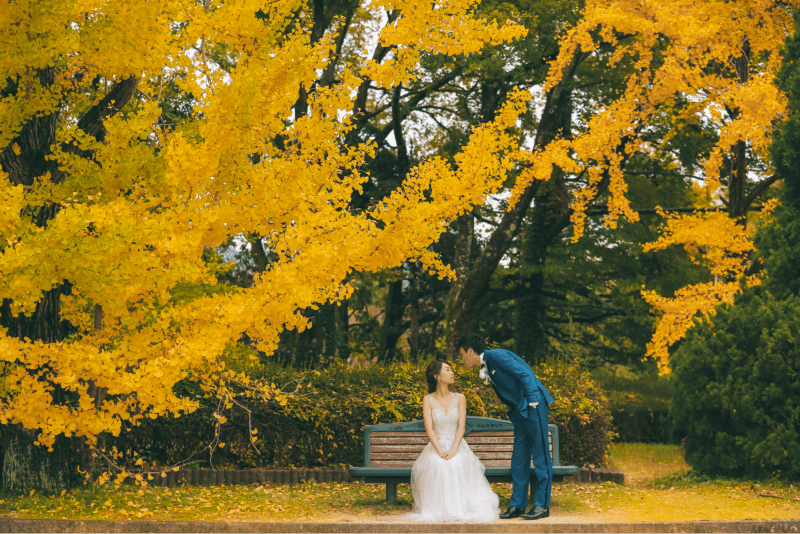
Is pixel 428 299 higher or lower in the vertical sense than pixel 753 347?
higher

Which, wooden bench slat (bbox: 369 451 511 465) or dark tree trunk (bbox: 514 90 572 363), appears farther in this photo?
dark tree trunk (bbox: 514 90 572 363)

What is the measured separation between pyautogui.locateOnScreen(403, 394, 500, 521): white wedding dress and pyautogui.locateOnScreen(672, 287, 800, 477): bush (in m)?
3.06

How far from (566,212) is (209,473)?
33.9ft

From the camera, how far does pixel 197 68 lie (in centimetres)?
709

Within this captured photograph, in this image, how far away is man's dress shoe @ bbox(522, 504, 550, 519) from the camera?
6.04 meters

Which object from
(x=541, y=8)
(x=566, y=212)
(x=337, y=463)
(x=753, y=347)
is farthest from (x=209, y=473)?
(x=541, y=8)

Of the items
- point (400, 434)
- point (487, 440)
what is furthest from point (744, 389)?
point (400, 434)

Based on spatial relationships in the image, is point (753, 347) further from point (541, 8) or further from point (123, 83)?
point (541, 8)

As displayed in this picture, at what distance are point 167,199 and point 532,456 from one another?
3.69 m

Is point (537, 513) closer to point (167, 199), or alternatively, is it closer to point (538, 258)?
point (167, 199)

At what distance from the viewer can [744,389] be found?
310 inches

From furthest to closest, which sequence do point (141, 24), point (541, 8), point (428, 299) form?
1. point (428, 299)
2. point (541, 8)
3. point (141, 24)

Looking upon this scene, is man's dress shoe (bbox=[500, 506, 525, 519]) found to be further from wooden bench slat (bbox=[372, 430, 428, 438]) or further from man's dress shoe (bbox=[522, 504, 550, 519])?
wooden bench slat (bbox=[372, 430, 428, 438])

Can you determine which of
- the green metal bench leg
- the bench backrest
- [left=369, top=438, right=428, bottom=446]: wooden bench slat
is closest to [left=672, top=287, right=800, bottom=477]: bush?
the bench backrest
